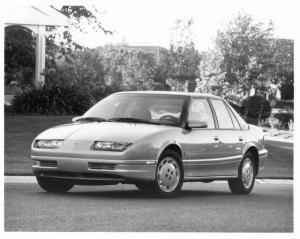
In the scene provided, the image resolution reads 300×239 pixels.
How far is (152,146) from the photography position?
10.0 m

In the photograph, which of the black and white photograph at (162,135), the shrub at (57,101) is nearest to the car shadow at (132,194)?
the black and white photograph at (162,135)

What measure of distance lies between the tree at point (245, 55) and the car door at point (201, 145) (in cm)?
58

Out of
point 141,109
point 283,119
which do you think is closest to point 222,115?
point 283,119

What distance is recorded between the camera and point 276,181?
1415cm

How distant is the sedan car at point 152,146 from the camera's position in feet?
32.4

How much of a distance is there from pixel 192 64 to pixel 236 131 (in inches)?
44.9

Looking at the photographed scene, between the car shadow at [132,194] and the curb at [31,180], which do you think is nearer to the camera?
the car shadow at [132,194]

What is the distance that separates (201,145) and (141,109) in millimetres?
895

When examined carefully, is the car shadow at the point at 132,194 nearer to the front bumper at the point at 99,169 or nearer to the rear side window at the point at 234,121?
the front bumper at the point at 99,169

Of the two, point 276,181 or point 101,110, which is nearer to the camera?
point 101,110

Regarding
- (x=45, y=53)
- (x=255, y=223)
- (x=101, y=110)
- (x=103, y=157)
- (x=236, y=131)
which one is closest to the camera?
(x=255, y=223)

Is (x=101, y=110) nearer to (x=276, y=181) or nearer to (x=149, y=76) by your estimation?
(x=149, y=76)

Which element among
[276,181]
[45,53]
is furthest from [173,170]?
[45,53]
